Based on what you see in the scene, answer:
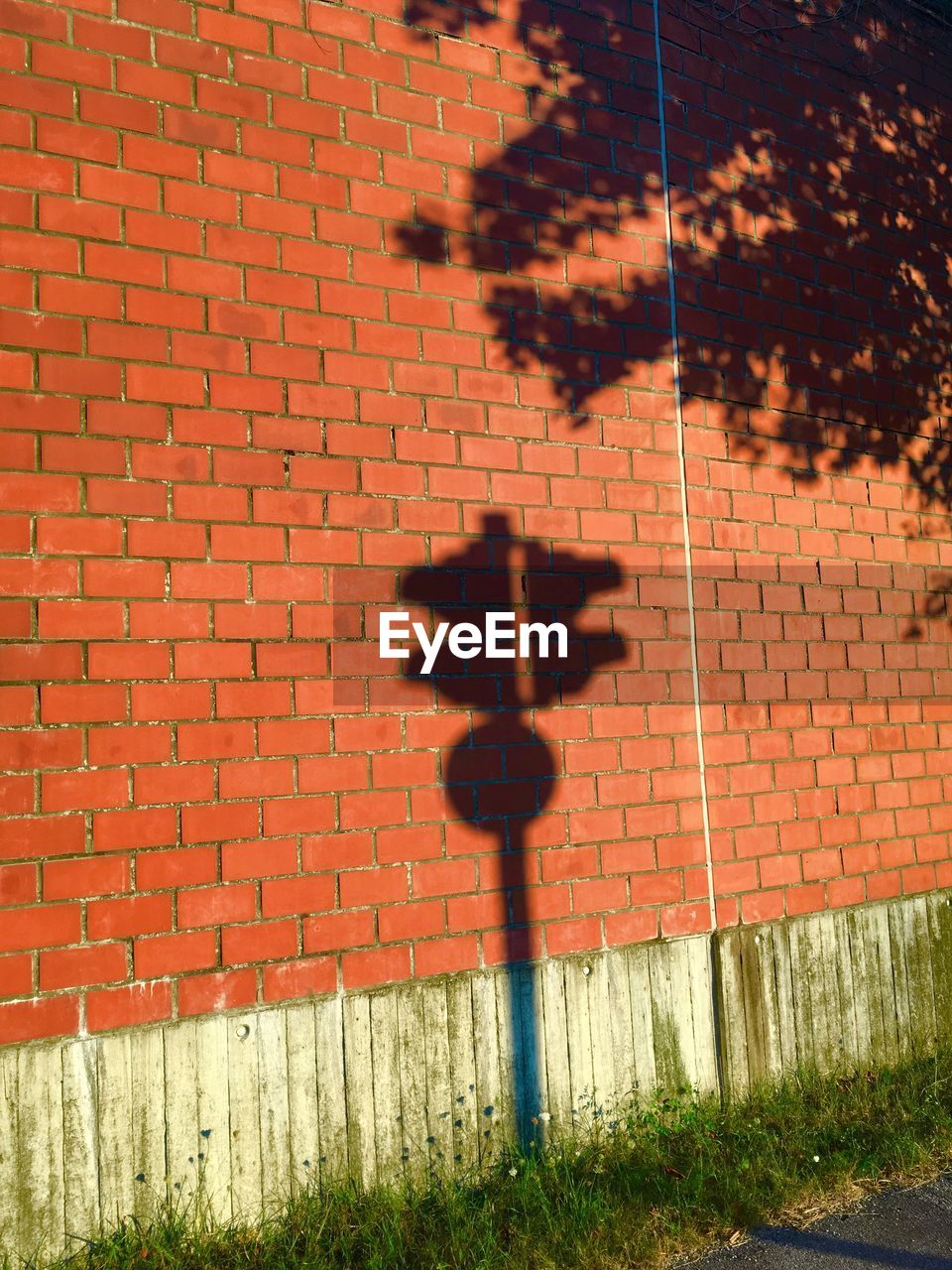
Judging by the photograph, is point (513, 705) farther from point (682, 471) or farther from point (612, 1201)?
point (612, 1201)

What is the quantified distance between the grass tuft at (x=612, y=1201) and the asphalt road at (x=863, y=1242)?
92 millimetres

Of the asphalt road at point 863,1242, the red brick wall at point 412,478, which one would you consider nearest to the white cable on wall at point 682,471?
the red brick wall at point 412,478

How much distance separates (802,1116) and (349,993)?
80.4 inches

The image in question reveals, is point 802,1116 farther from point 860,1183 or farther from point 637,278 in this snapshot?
point 637,278

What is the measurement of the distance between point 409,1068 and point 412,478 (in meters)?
2.18

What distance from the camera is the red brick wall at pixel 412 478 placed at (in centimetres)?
350

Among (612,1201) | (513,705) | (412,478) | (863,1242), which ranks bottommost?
(863,1242)

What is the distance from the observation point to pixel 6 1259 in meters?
3.17

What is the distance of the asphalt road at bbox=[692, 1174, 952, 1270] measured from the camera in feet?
11.1

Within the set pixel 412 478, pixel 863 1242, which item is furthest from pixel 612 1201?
pixel 412 478

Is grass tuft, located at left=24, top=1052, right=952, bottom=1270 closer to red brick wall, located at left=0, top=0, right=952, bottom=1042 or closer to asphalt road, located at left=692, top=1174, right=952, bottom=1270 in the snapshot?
asphalt road, located at left=692, top=1174, right=952, bottom=1270

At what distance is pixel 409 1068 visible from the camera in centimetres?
387

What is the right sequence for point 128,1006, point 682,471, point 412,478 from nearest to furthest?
point 128,1006
point 412,478
point 682,471

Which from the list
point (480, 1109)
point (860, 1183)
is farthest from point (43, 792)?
point (860, 1183)
